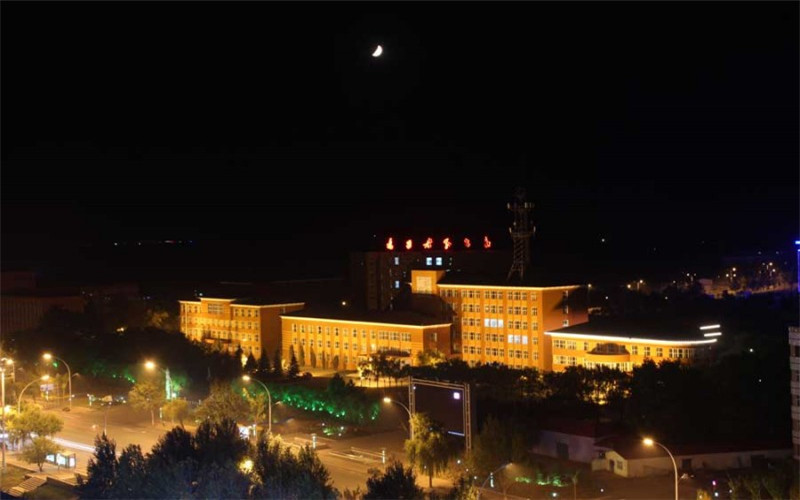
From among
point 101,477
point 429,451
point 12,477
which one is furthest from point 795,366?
point 12,477

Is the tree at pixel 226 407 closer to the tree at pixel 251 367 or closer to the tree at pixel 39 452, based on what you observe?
the tree at pixel 39 452

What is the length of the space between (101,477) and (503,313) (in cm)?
1897

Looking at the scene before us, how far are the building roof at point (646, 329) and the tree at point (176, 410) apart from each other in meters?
10.7

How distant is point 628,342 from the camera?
25.0 meters

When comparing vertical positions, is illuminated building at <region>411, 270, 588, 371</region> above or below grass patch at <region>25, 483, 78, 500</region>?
above

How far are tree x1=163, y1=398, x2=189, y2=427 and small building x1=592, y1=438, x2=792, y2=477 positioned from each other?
10065 millimetres

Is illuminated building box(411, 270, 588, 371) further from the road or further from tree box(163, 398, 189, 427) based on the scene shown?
tree box(163, 398, 189, 427)

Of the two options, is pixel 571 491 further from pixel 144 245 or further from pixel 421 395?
pixel 144 245

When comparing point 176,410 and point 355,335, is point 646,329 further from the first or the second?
point 176,410

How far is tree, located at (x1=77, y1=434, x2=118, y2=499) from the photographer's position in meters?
11.6

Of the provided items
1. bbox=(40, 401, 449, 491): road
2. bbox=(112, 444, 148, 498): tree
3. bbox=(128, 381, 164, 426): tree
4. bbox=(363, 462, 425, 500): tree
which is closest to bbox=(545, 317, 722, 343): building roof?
bbox=(40, 401, 449, 491): road

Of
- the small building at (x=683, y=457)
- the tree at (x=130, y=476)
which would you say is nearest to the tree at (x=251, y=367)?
the small building at (x=683, y=457)

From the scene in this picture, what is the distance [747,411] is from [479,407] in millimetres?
5699

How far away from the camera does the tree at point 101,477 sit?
11.6 m
